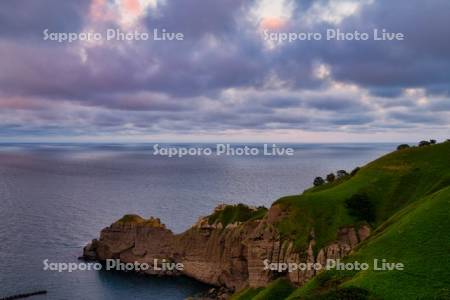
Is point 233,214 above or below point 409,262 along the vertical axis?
below

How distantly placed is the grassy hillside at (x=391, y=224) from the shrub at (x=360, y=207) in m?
0.30

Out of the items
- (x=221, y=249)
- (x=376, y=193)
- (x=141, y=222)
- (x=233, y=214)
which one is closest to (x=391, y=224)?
(x=376, y=193)

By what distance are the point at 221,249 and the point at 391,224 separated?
58854 mm

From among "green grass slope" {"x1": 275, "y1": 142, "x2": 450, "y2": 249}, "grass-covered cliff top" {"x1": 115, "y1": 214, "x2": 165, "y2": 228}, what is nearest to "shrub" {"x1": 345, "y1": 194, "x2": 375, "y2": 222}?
"green grass slope" {"x1": 275, "y1": 142, "x2": 450, "y2": 249}

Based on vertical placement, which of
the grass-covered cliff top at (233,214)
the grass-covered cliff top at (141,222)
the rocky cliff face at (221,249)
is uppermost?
the grass-covered cliff top at (233,214)

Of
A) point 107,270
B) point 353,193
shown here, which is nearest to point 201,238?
point 107,270

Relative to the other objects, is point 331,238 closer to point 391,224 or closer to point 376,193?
point 376,193

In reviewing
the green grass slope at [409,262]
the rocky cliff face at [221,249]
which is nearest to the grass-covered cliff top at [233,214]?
the rocky cliff face at [221,249]

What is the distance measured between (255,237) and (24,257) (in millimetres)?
78484

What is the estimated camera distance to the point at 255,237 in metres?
89.5

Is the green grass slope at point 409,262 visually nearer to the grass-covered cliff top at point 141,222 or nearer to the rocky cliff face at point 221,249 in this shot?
the rocky cliff face at point 221,249

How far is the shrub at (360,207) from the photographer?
3359 inches

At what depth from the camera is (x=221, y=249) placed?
386 ft

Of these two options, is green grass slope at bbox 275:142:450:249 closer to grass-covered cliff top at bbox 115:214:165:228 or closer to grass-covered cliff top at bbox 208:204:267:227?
grass-covered cliff top at bbox 208:204:267:227
